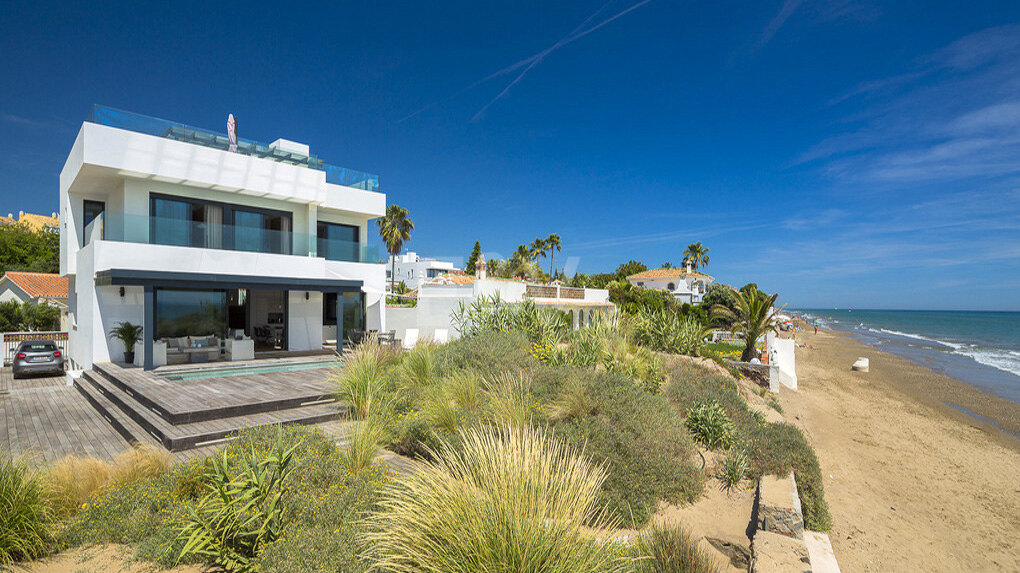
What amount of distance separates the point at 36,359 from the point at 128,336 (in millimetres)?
3223

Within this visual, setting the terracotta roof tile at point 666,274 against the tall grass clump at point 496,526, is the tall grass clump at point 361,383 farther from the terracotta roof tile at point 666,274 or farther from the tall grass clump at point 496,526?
the terracotta roof tile at point 666,274

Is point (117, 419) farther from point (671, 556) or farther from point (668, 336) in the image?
point (668, 336)

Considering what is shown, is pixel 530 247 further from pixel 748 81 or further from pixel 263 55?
pixel 263 55

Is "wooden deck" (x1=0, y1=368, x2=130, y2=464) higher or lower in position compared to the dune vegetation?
lower

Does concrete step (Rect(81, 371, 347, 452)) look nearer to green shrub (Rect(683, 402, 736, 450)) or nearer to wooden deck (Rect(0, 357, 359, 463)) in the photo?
wooden deck (Rect(0, 357, 359, 463))

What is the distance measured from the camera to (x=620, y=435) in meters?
5.74

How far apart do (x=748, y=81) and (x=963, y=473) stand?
2029 cm

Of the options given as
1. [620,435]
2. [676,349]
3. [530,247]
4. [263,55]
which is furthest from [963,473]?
[530,247]

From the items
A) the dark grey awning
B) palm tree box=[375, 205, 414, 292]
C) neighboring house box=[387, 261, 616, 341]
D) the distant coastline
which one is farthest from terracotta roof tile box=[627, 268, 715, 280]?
the dark grey awning

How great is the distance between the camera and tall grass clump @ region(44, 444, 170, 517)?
157 inches

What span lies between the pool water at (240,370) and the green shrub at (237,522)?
8444 mm

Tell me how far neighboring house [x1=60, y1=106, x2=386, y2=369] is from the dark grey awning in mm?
31

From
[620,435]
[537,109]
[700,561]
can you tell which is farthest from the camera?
[537,109]

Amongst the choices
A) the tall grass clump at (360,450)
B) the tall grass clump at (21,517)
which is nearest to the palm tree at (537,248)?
the tall grass clump at (360,450)
